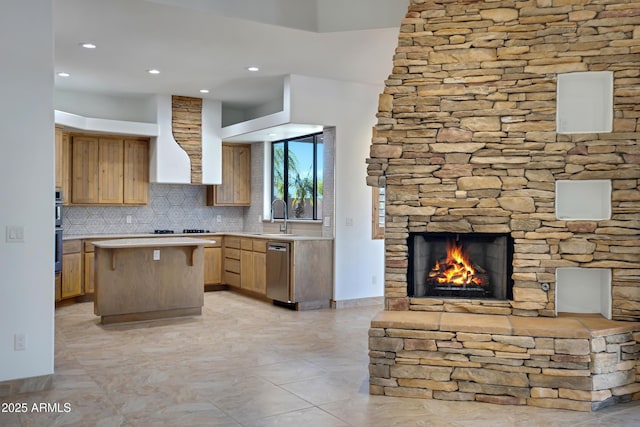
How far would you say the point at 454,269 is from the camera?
15.3 feet

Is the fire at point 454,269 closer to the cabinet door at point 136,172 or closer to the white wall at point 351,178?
the white wall at point 351,178

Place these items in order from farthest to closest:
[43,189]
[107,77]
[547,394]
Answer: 1. [107,77]
2. [43,189]
3. [547,394]

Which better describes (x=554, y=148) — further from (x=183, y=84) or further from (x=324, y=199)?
(x=183, y=84)

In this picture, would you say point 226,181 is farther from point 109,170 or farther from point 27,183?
point 27,183

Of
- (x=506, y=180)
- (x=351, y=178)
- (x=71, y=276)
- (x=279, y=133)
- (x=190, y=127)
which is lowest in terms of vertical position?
(x=71, y=276)

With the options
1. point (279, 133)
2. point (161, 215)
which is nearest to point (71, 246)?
point (161, 215)

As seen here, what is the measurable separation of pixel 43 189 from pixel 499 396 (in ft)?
11.7

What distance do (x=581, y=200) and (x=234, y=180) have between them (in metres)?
6.06

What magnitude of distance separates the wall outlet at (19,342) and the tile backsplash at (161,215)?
4.57 m

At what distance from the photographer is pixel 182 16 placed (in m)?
4.92

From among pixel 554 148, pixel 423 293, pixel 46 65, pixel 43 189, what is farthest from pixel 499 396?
pixel 46 65

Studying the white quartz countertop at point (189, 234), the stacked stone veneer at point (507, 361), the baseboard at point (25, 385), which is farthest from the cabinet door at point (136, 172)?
the stacked stone veneer at point (507, 361)

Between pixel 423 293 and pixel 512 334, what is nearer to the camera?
pixel 512 334

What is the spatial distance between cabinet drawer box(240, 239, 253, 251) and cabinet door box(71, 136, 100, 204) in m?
2.24
